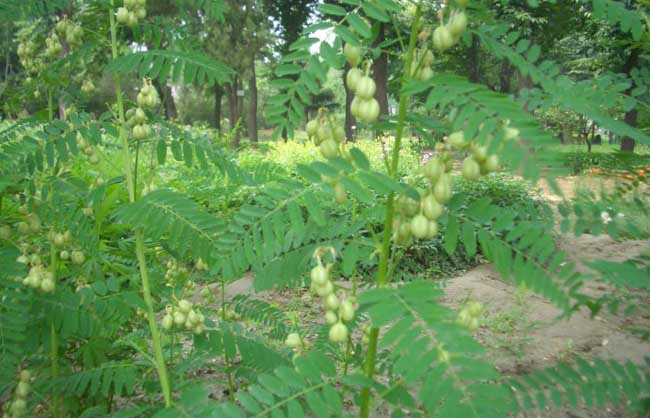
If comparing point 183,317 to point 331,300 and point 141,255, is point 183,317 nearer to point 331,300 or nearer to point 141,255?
point 141,255

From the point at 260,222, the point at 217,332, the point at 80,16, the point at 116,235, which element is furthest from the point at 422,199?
the point at 116,235

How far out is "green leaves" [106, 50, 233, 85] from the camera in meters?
1.67

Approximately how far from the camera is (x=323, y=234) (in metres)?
1.37

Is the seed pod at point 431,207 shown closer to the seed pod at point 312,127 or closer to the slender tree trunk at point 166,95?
the seed pod at point 312,127

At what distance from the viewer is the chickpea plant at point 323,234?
0.98 metres

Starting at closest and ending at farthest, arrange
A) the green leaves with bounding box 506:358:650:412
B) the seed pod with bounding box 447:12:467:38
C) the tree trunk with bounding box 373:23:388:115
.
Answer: the seed pod with bounding box 447:12:467:38
the green leaves with bounding box 506:358:650:412
the tree trunk with bounding box 373:23:388:115

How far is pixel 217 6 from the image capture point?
1902mm

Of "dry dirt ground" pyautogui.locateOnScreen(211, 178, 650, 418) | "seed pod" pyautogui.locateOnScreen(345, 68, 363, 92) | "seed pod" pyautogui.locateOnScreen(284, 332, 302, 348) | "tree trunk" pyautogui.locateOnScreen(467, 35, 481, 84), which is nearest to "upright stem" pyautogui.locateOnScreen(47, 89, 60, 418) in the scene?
"seed pod" pyautogui.locateOnScreen(284, 332, 302, 348)

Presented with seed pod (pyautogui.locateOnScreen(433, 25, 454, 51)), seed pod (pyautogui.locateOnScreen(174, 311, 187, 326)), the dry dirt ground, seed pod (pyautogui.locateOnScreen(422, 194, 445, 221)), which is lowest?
the dry dirt ground

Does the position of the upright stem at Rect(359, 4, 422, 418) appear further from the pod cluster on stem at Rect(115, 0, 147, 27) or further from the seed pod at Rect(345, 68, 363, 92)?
the pod cluster on stem at Rect(115, 0, 147, 27)

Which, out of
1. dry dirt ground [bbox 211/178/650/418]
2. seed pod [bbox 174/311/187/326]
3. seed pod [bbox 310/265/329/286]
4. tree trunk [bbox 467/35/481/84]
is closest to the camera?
seed pod [bbox 310/265/329/286]

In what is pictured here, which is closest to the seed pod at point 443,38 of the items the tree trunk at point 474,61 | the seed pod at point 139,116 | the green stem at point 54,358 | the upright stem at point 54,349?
the seed pod at point 139,116

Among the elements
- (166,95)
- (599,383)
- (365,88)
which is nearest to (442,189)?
(365,88)

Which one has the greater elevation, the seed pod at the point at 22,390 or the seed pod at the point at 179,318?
the seed pod at the point at 179,318
